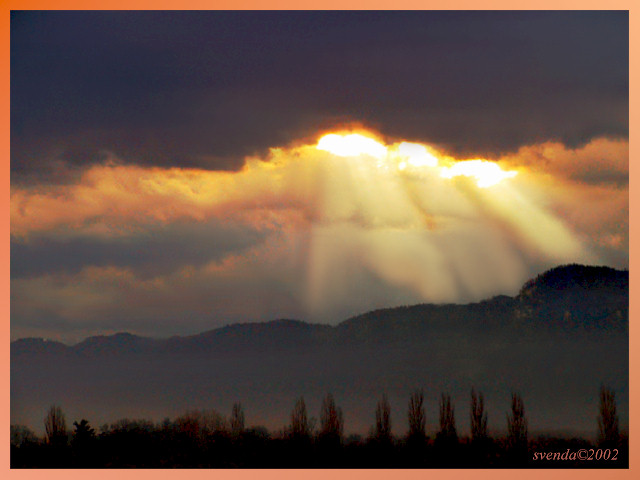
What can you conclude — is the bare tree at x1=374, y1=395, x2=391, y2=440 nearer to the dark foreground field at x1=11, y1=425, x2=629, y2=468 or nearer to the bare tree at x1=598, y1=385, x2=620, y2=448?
the dark foreground field at x1=11, y1=425, x2=629, y2=468

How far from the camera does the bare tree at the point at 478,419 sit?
320 inches

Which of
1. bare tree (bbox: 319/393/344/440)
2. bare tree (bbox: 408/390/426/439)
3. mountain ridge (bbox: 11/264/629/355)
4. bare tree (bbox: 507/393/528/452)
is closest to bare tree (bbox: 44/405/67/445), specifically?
mountain ridge (bbox: 11/264/629/355)

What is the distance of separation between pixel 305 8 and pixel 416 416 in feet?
11.8

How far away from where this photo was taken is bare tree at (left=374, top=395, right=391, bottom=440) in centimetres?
816

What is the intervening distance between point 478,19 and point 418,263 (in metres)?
2.15

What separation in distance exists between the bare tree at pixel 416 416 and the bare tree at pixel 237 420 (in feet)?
4.68

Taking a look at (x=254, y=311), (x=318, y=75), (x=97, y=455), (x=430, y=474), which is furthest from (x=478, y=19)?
(x=97, y=455)

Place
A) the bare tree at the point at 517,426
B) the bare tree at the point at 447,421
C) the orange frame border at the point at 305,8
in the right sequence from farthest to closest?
the bare tree at the point at 447,421 → the bare tree at the point at 517,426 → the orange frame border at the point at 305,8

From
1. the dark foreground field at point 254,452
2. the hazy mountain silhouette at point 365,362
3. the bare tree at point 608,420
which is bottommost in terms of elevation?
the dark foreground field at point 254,452

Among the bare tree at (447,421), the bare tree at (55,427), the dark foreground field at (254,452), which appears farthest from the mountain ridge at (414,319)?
the dark foreground field at (254,452)

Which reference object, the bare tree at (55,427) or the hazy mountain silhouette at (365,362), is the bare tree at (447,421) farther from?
the bare tree at (55,427)

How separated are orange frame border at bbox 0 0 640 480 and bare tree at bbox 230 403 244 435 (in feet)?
1.22

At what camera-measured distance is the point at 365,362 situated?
8.44 metres

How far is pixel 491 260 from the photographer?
27.5 ft
